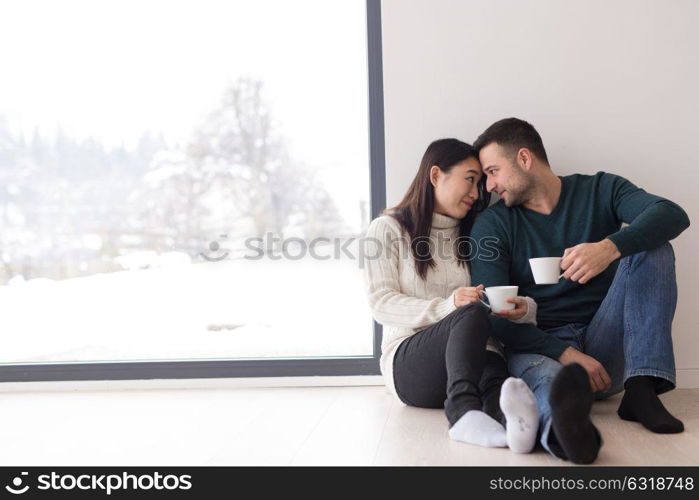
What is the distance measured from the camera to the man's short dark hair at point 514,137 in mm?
2234

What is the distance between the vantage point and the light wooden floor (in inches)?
64.5

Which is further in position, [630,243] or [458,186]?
[458,186]

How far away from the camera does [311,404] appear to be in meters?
2.30

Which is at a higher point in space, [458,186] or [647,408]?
[458,186]

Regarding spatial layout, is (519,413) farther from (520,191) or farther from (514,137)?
(514,137)

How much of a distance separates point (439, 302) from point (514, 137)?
0.60 m

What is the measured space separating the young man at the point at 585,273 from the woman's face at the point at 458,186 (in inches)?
2.2

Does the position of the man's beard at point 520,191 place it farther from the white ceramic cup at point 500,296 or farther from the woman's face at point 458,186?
the white ceramic cup at point 500,296

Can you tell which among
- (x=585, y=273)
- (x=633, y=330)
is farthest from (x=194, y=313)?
(x=633, y=330)

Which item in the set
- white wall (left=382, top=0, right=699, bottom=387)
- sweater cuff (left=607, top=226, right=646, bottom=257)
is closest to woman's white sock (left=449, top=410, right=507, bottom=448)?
sweater cuff (left=607, top=226, right=646, bottom=257)

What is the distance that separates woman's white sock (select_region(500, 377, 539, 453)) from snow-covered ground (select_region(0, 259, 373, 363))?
113cm

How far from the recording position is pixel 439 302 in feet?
6.84
